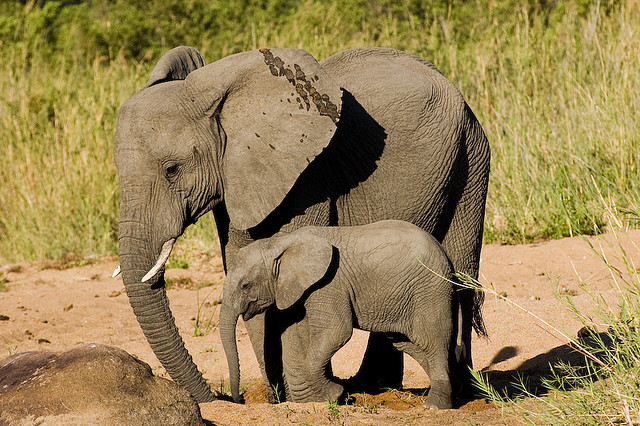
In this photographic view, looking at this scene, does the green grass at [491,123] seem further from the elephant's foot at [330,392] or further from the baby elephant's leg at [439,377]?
the elephant's foot at [330,392]

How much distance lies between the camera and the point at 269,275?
5078 millimetres

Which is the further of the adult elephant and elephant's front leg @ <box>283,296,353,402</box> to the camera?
elephant's front leg @ <box>283,296,353,402</box>

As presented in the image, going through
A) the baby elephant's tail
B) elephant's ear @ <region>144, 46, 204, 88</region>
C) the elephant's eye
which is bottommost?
the baby elephant's tail

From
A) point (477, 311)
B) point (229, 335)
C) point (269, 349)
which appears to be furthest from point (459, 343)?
point (229, 335)

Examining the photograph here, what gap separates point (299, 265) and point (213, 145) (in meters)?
0.79

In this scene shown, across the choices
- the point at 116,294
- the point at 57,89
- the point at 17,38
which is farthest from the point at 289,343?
the point at 17,38

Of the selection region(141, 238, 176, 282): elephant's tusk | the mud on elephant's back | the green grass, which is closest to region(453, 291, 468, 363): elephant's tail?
region(141, 238, 176, 282): elephant's tusk

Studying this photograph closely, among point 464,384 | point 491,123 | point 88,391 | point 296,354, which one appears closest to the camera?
point 88,391

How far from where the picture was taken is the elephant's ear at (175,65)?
17.0 feet

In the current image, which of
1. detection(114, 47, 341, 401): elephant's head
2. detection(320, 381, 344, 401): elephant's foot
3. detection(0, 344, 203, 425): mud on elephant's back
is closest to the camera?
detection(0, 344, 203, 425): mud on elephant's back

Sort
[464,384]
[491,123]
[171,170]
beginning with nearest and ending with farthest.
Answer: [171,170], [464,384], [491,123]

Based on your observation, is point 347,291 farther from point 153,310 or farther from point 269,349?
point 153,310

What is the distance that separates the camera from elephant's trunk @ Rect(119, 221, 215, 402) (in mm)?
4875

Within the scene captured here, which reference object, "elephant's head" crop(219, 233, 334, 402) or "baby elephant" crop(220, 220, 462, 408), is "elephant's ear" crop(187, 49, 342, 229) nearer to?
"elephant's head" crop(219, 233, 334, 402)
